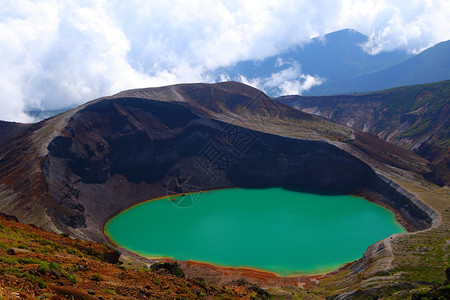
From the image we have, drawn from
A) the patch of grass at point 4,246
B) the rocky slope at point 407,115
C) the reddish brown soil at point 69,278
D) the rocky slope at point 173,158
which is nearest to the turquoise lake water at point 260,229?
the rocky slope at point 173,158

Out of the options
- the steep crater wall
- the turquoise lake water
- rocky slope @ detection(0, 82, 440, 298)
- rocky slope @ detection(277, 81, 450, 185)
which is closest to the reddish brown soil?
the turquoise lake water

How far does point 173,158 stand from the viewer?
69.2 meters

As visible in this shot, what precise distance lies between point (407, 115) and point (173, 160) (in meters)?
84.5

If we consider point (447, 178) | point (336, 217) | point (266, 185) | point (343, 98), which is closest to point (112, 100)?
point (266, 185)

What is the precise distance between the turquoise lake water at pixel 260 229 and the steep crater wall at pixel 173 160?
12.6 feet

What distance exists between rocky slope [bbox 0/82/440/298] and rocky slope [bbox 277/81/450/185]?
869 cm

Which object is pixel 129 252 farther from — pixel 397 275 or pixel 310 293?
pixel 397 275

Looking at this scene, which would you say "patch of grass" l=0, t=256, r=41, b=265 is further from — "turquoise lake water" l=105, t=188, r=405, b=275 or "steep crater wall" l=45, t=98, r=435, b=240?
"steep crater wall" l=45, t=98, r=435, b=240

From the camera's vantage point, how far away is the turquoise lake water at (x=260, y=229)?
36344 millimetres

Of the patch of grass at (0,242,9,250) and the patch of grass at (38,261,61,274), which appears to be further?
the patch of grass at (0,242,9,250)

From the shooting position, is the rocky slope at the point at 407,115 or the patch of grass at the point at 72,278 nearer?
the patch of grass at the point at 72,278

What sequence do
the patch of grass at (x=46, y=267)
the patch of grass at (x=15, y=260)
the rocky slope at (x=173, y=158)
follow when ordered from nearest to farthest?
the patch of grass at (x=46, y=267), the patch of grass at (x=15, y=260), the rocky slope at (x=173, y=158)

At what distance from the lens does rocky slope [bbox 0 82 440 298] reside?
45.4m

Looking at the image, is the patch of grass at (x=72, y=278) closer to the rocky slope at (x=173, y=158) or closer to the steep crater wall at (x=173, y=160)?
the rocky slope at (x=173, y=158)
